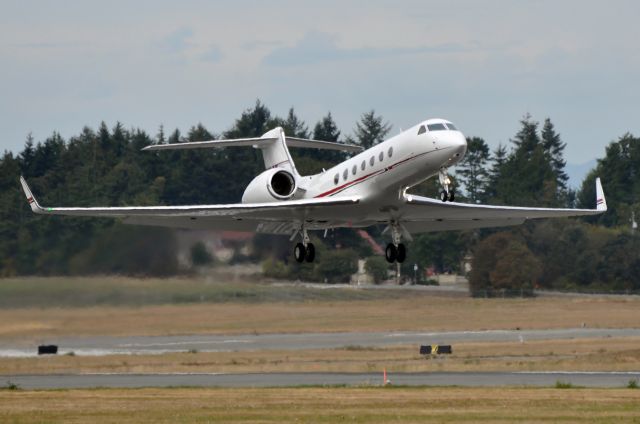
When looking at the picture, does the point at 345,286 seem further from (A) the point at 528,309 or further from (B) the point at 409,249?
(B) the point at 409,249

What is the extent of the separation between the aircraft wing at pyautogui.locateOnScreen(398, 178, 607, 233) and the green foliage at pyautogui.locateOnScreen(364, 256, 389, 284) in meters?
31.5

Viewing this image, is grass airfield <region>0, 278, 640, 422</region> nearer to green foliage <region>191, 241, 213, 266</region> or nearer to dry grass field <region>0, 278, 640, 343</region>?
dry grass field <region>0, 278, 640, 343</region>

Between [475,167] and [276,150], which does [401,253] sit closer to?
[276,150]

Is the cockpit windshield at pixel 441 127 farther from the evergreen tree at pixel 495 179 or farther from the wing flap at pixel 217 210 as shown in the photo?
the evergreen tree at pixel 495 179

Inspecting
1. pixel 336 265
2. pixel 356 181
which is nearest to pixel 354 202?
pixel 356 181

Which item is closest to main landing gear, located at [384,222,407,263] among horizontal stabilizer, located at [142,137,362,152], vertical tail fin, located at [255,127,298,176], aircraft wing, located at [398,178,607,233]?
aircraft wing, located at [398,178,607,233]

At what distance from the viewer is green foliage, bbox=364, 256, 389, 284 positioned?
237ft

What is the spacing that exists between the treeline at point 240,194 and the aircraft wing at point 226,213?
335 centimetres

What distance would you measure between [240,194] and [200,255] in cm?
4284

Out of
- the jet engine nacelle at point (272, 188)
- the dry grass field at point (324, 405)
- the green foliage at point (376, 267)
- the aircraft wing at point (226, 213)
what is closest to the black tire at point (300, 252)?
the aircraft wing at point (226, 213)

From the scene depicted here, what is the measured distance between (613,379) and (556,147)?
10610cm

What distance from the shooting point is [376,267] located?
2886 inches

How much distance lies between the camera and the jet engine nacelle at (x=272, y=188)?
122 ft

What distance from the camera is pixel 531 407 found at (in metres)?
32.9
